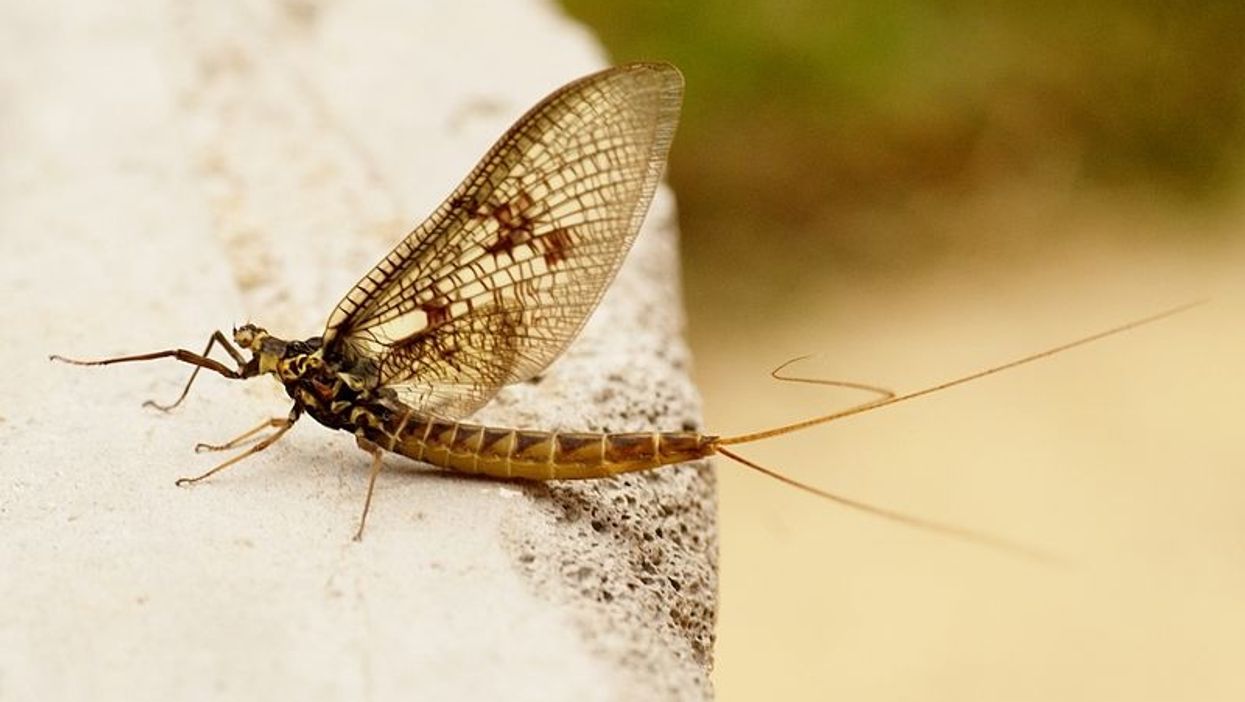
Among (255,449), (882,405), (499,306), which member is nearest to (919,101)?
(499,306)

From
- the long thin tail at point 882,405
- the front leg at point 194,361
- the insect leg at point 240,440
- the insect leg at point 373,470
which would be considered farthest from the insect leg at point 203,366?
the long thin tail at point 882,405

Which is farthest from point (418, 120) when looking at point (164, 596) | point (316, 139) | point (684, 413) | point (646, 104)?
point (164, 596)

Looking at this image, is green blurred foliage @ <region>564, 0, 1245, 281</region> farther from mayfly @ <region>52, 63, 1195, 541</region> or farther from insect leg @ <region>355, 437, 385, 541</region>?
insect leg @ <region>355, 437, 385, 541</region>

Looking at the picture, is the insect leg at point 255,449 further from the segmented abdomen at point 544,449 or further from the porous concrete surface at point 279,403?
the segmented abdomen at point 544,449

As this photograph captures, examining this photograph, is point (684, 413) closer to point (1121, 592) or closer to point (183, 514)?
point (183, 514)

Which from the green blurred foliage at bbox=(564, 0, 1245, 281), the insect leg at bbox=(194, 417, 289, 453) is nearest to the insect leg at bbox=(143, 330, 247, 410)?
the insect leg at bbox=(194, 417, 289, 453)

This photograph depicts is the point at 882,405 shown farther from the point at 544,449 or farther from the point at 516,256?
the point at 516,256
